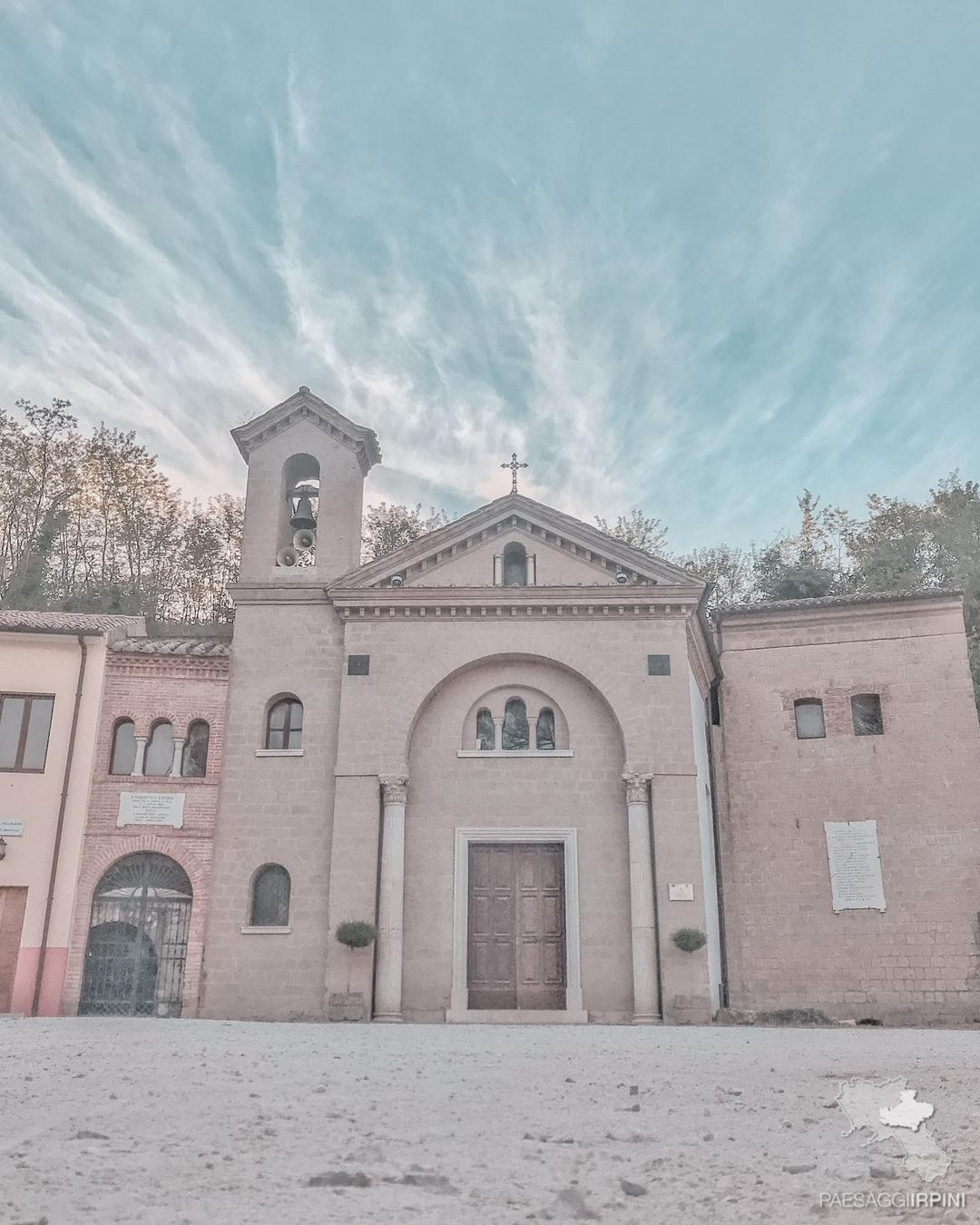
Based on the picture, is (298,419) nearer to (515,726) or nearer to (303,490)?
(303,490)

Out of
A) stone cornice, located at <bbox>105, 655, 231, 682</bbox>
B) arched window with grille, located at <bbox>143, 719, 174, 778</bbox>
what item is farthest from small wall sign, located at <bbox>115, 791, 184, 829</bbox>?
stone cornice, located at <bbox>105, 655, 231, 682</bbox>

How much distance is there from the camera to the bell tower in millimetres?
24219

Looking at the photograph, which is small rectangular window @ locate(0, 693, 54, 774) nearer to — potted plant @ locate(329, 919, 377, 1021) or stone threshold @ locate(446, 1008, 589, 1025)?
potted plant @ locate(329, 919, 377, 1021)

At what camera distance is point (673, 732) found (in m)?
21.9

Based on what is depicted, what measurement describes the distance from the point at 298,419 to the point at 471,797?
9.71 meters

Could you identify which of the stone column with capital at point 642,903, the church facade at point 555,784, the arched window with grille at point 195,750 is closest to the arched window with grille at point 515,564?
the church facade at point 555,784

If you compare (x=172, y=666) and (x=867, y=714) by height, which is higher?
(x=172, y=666)

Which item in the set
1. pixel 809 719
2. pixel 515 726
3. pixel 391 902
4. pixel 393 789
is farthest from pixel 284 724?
pixel 809 719

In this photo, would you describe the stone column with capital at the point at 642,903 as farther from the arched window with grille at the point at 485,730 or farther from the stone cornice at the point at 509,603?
the stone cornice at the point at 509,603

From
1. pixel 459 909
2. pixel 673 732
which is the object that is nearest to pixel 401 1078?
pixel 459 909

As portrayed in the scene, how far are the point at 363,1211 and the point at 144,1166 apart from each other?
5.11 ft

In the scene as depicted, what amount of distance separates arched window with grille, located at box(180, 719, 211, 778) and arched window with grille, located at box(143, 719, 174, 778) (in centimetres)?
27

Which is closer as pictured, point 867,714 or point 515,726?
point 515,726

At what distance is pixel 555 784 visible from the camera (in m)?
22.1
